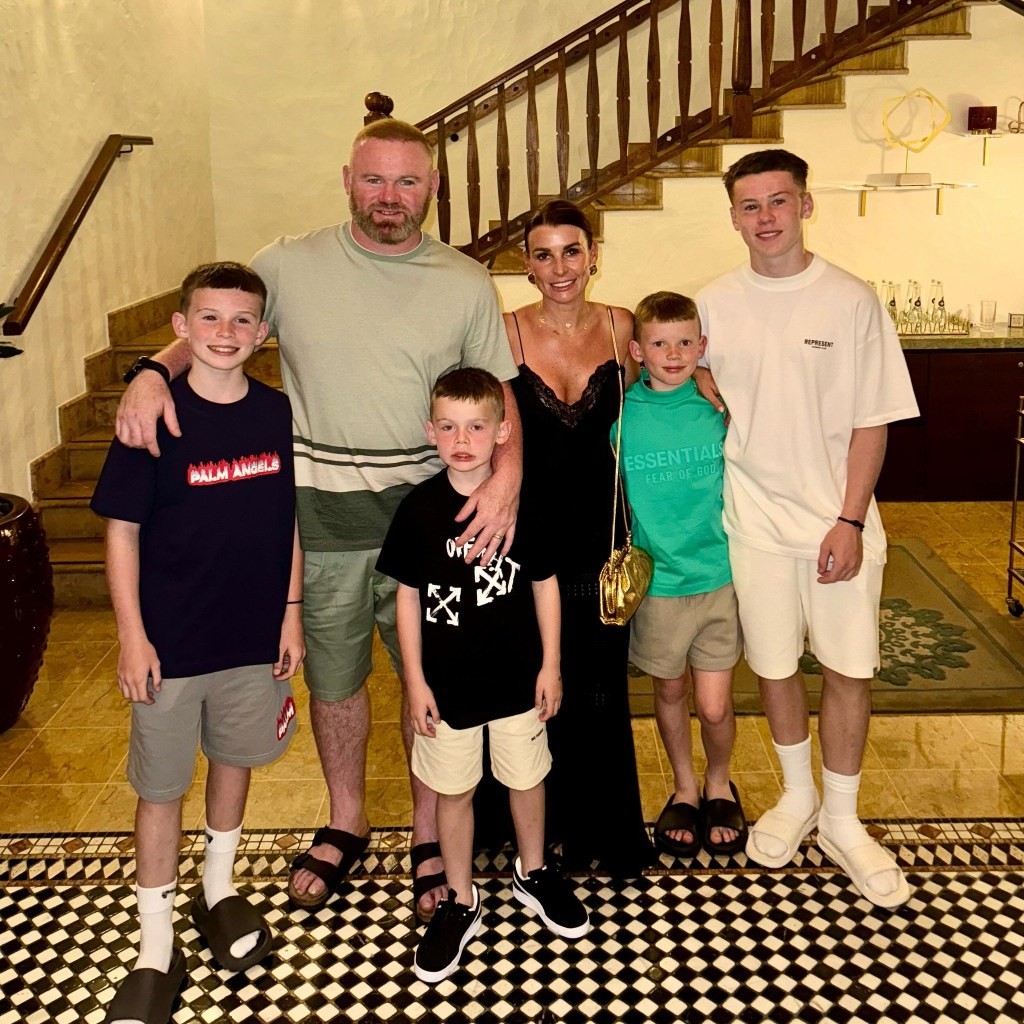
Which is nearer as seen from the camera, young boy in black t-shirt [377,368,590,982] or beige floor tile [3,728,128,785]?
young boy in black t-shirt [377,368,590,982]

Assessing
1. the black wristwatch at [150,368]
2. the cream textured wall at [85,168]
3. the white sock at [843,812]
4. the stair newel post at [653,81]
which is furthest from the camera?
the stair newel post at [653,81]

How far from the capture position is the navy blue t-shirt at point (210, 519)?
2.14 meters

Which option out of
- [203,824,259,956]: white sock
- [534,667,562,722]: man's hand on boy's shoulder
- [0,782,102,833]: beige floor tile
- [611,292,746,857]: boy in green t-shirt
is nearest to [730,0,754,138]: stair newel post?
[611,292,746,857]: boy in green t-shirt

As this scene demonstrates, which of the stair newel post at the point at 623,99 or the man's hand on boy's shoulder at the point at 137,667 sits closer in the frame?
the man's hand on boy's shoulder at the point at 137,667

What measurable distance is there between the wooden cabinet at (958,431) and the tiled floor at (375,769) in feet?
8.87

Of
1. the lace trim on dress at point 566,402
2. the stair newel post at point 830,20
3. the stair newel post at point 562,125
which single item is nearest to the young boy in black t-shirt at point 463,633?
the lace trim on dress at point 566,402

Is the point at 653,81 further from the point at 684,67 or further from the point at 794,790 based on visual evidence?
the point at 794,790

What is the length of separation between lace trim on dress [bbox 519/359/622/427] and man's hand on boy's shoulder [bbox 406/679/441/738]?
67 cm

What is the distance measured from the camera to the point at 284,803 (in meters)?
3.15

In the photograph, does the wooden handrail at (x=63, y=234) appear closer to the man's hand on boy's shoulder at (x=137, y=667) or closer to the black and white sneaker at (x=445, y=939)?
the man's hand on boy's shoulder at (x=137, y=667)

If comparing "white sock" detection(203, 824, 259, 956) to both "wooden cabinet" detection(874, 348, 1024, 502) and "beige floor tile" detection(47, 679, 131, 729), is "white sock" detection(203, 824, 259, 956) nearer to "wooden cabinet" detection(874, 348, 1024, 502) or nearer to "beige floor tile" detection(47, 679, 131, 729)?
"beige floor tile" detection(47, 679, 131, 729)

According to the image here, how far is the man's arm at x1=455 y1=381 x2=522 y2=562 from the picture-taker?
2279 mm

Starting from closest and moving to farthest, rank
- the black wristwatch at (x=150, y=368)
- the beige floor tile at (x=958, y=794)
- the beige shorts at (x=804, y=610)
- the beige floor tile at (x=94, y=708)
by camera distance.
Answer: the black wristwatch at (x=150, y=368), the beige shorts at (x=804, y=610), the beige floor tile at (x=958, y=794), the beige floor tile at (x=94, y=708)

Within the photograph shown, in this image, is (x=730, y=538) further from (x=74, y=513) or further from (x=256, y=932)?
(x=74, y=513)
